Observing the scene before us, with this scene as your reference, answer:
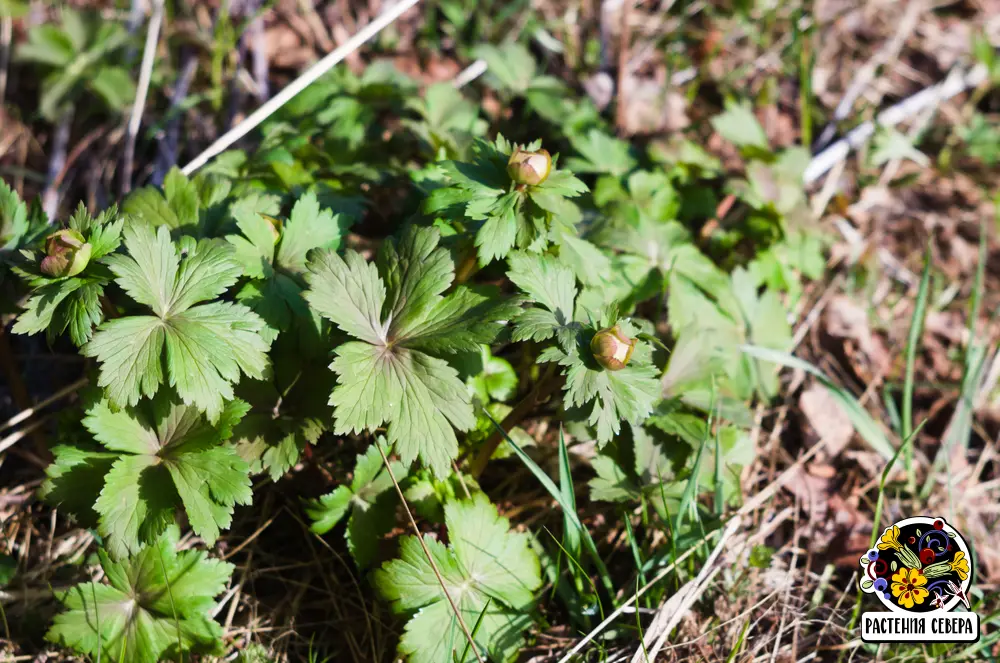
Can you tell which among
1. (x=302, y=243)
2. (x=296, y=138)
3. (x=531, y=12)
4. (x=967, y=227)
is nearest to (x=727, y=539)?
(x=302, y=243)

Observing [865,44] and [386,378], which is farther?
[865,44]

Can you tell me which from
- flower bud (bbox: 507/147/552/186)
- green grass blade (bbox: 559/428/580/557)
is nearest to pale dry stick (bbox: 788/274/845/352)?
green grass blade (bbox: 559/428/580/557)

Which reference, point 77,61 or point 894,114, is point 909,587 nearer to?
point 894,114

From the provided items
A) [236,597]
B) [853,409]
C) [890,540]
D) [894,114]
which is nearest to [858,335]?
[853,409]

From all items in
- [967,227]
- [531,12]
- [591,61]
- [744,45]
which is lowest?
[967,227]

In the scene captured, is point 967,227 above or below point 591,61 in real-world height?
below

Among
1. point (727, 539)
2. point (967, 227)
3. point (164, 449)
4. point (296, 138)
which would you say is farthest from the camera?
point (967, 227)

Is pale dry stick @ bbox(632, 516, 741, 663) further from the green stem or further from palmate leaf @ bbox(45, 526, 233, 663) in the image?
palmate leaf @ bbox(45, 526, 233, 663)

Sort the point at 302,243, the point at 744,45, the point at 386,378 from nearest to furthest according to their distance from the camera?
1. the point at 386,378
2. the point at 302,243
3. the point at 744,45

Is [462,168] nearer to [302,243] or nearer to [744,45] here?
[302,243]
